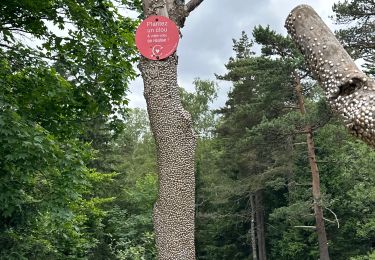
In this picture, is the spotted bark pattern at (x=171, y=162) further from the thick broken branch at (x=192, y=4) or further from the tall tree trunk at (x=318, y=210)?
the tall tree trunk at (x=318, y=210)

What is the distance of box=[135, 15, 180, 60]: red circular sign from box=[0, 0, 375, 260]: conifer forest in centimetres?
5

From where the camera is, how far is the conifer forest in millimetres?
3355

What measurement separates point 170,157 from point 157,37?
34.1 inches

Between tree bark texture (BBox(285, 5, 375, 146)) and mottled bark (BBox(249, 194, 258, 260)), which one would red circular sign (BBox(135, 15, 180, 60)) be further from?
mottled bark (BBox(249, 194, 258, 260))

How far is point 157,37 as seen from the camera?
337 cm

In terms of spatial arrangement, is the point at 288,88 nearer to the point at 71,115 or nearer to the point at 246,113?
the point at 246,113

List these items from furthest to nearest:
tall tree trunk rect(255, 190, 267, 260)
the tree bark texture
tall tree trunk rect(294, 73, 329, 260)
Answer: tall tree trunk rect(255, 190, 267, 260), tall tree trunk rect(294, 73, 329, 260), the tree bark texture

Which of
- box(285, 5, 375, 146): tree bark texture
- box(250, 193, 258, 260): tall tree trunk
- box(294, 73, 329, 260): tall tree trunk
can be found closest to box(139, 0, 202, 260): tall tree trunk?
box(285, 5, 375, 146): tree bark texture

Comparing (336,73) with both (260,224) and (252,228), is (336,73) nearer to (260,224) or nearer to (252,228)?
(252,228)

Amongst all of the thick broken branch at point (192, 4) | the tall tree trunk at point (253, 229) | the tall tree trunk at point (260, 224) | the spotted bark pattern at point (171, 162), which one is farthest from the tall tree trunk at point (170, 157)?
the tall tree trunk at point (260, 224)

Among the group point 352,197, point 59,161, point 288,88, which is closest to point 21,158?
point 59,161

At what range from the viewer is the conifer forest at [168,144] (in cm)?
336

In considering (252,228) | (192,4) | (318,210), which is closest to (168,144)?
(192,4)

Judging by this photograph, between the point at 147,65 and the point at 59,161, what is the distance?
283 cm
